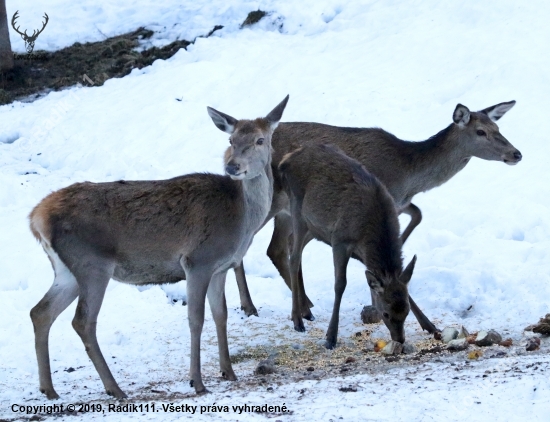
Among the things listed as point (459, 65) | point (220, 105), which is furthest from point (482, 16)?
point (220, 105)

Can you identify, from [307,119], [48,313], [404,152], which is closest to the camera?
[48,313]

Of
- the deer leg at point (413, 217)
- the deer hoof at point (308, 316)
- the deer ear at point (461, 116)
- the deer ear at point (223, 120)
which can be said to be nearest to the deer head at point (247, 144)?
the deer ear at point (223, 120)

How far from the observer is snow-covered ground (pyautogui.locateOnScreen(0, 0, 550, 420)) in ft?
26.2

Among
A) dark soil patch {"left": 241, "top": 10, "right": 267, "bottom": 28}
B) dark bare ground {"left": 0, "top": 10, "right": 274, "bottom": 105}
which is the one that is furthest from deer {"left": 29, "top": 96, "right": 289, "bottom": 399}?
dark bare ground {"left": 0, "top": 10, "right": 274, "bottom": 105}

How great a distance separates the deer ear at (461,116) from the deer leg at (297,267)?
2.43m

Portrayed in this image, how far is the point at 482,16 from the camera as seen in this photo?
17141mm

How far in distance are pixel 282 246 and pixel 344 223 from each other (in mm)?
1797

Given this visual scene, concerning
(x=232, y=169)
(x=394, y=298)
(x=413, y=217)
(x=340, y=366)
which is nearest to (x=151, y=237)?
(x=232, y=169)

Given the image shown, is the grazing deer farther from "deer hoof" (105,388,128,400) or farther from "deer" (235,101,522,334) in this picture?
"deer hoof" (105,388,128,400)

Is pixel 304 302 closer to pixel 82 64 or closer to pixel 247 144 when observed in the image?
pixel 247 144

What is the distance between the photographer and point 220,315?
27.5 ft

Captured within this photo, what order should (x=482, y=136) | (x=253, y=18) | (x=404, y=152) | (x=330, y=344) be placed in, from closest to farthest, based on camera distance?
1. (x=330, y=344)
2. (x=404, y=152)
3. (x=482, y=136)
4. (x=253, y=18)

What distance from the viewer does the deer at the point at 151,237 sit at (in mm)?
7828

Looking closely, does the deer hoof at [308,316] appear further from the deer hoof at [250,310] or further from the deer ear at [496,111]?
the deer ear at [496,111]
